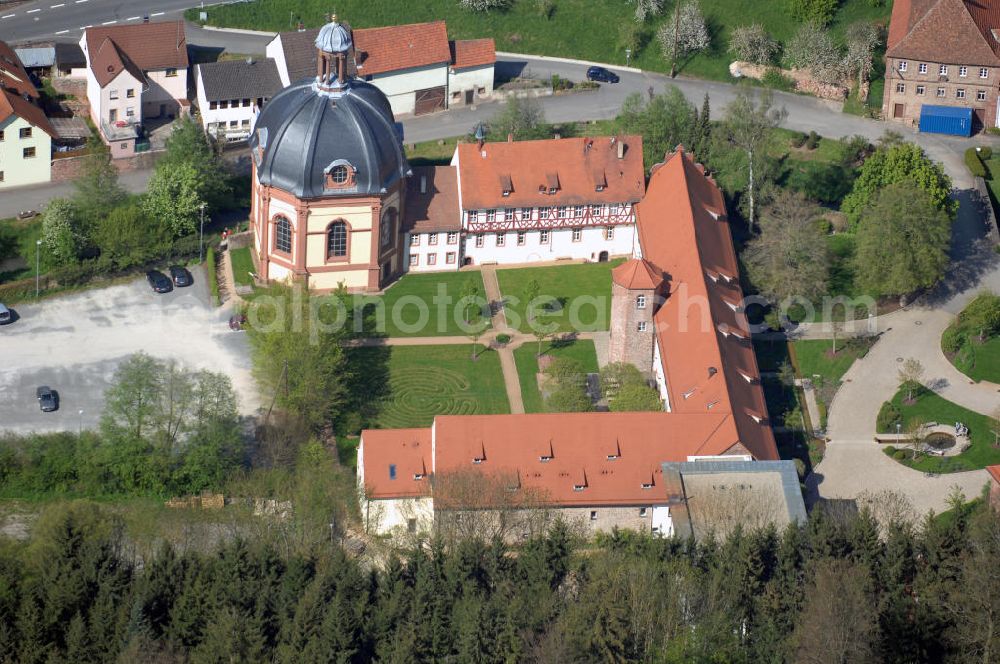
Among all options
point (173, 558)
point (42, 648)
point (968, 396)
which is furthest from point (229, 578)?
point (968, 396)

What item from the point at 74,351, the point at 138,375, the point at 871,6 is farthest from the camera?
the point at 871,6

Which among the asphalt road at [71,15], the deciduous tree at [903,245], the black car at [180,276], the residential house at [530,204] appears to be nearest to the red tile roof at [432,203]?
the residential house at [530,204]

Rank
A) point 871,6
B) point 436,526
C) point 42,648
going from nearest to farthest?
point 42,648 → point 436,526 → point 871,6

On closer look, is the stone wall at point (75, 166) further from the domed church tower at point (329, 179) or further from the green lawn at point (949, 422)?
the green lawn at point (949, 422)

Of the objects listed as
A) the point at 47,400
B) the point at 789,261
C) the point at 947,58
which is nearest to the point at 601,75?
the point at 947,58

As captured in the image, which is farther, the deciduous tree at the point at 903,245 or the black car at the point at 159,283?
the black car at the point at 159,283

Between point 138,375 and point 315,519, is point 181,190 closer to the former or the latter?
point 138,375
